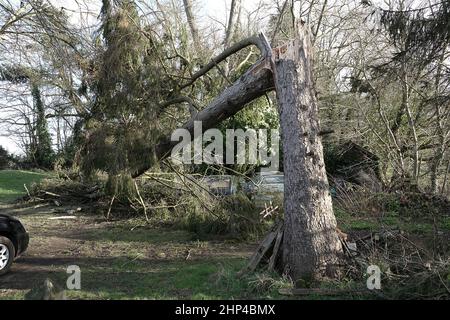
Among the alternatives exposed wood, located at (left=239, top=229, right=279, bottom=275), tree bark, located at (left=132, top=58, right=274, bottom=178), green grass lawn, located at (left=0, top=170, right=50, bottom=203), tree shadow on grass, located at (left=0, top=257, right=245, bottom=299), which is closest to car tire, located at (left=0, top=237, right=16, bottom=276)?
tree shadow on grass, located at (left=0, top=257, right=245, bottom=299)

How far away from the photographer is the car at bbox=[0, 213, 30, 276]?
6398 millimetres

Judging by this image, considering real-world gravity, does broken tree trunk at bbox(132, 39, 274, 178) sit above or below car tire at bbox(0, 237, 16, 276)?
above

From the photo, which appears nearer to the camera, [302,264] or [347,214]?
[302,264]

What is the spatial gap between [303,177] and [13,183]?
19.3 meters

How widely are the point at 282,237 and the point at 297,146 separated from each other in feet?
4.36

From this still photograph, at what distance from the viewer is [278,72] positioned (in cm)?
654

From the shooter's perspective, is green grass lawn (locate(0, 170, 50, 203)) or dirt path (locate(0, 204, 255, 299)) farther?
green grass lawn (locate(0, 170, 50, 203))

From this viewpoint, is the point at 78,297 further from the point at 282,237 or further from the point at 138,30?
the point at 138,30

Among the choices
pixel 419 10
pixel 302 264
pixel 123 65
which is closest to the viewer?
pixel 302 264

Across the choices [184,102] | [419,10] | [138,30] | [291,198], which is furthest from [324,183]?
[138,30]

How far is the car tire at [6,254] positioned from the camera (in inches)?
251

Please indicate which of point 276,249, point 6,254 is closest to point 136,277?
point 6,254

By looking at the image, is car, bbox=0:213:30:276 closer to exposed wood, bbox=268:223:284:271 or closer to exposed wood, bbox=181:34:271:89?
exposed wood, bbox=268:223:284:271

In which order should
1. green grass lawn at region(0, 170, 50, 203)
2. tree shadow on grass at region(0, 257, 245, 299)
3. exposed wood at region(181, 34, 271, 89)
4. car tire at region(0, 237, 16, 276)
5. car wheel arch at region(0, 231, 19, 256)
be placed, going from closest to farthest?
tree shadow on grass at region(0, 257, 245, 299) < car tire at region(0, 237, 16, 276) < car wheel arch at region(0, 231, 19, 256) < exposed wood at region(181, 34, 271, 89) < green grass lawn at region(0, 170, 50, 203)
